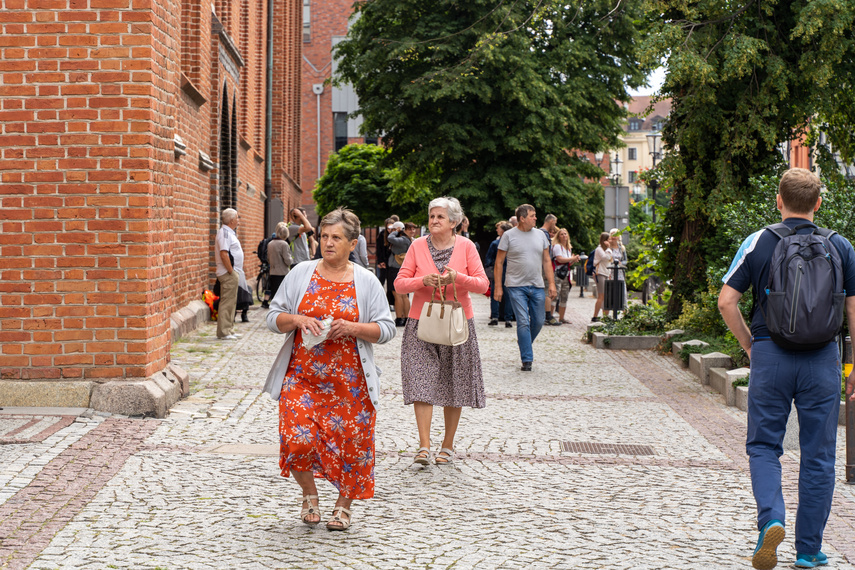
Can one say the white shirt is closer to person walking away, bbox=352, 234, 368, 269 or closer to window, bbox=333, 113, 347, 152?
person walking away, bbox=352, 234, 368, 269

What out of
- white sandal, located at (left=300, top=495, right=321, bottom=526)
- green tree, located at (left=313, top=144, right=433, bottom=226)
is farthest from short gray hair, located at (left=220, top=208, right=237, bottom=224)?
green tree, located at (left=313, top=144, right=433, bottom=226)

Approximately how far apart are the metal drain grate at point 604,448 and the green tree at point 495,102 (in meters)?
20.6

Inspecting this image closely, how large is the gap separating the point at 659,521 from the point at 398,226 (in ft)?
41.7

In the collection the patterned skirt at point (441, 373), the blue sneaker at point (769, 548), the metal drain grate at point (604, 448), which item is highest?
the patterned skirt at point (441, 373)

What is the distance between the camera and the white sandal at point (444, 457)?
637cm

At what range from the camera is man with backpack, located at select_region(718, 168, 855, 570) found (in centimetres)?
421

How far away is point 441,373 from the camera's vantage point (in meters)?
6.60

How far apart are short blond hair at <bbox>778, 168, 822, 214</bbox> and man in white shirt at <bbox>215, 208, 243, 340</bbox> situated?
10.1 m

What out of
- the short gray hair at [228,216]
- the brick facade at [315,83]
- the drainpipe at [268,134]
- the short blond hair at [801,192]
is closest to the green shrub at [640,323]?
the short gray hair at [228,216]

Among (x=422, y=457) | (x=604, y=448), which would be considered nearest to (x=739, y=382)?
(x=604, y=448)

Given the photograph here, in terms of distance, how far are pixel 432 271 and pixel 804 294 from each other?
286 centimetres

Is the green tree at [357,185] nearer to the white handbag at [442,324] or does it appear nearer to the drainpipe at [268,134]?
the drainpipe at [268,134]

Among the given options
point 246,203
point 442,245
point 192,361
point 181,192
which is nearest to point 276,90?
point 246,203

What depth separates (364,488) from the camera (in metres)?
4.80
